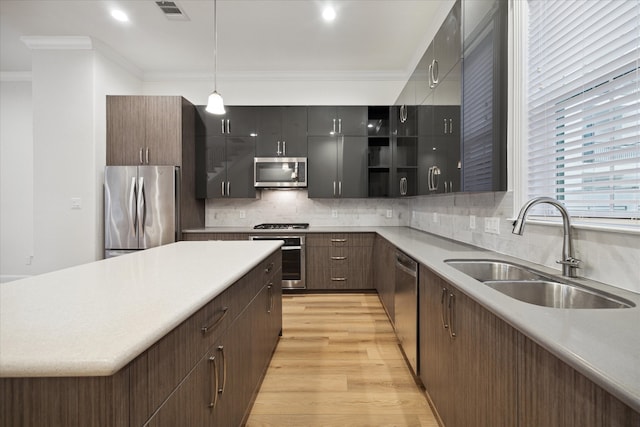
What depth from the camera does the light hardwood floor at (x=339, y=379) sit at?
180 cm

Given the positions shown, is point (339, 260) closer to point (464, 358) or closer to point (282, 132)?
point (282, 132)

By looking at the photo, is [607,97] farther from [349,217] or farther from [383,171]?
[349,217]

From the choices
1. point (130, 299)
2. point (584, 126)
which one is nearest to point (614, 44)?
point (584, 126)

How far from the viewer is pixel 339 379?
2.18 metres

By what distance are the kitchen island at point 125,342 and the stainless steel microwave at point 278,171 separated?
268 cm

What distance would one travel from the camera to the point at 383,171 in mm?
4555

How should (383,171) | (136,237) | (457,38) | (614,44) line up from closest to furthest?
(614,44) → (457,38) → (136,237) → (383,171)

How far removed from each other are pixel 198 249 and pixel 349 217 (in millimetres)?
2886

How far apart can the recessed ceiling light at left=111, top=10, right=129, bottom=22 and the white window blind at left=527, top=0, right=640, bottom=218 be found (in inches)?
143

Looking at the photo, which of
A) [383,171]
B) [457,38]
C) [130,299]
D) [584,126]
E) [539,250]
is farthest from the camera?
[383,171]

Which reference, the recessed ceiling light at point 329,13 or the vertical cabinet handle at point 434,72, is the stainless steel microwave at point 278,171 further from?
the vertical cabinet handle at point 434,72

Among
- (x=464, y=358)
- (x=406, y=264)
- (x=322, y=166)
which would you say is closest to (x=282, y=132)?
(x=322, y=166)

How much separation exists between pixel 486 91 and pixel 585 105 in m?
0.60

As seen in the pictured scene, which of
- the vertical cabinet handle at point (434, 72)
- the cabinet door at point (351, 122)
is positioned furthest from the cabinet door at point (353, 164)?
the vertical cabinet handle at point (434, 72)
